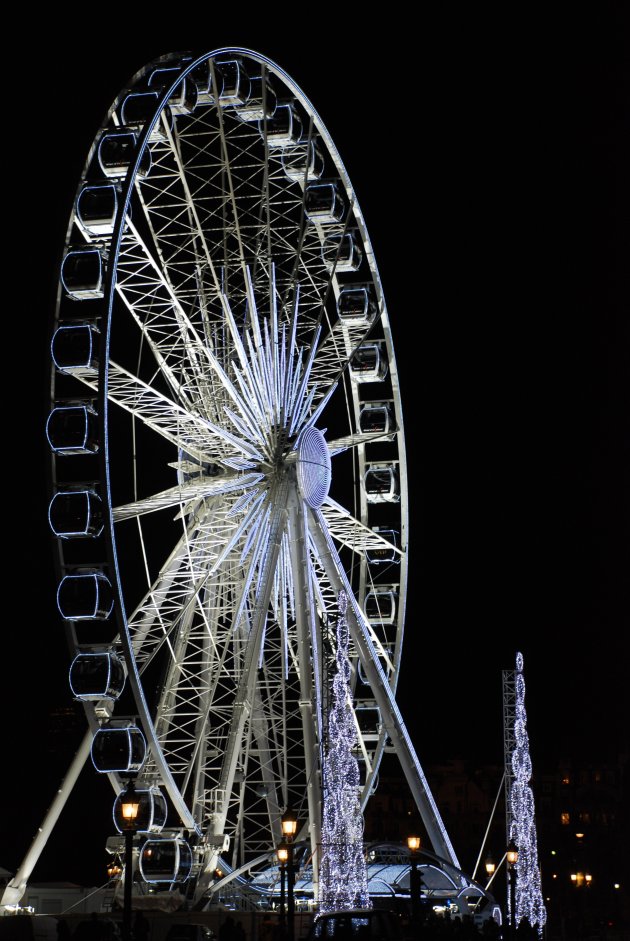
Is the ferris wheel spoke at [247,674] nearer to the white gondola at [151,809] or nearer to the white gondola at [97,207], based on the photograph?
the white gondola at [151,809]

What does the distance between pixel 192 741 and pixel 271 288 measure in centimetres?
1054

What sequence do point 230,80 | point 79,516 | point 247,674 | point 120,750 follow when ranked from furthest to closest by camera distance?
point 230,80
point 247,674
point 120,750
point 79,516

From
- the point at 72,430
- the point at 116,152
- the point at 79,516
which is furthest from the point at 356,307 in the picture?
the point at 79,516

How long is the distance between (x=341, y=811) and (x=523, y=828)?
22.8 ft

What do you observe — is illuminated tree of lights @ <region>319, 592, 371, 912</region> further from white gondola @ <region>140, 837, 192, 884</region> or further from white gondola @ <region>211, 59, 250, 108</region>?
white gondola @ <region>211, 59, 250, 108</region>

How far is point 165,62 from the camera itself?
1267 inches

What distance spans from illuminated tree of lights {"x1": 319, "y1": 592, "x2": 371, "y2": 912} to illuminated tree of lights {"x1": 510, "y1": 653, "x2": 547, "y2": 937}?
5073 mm

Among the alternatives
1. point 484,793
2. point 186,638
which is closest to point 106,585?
point 186,638

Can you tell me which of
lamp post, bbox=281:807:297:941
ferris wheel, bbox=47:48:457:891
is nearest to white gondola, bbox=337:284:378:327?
ferris wheel, bbox=47:48:457:891

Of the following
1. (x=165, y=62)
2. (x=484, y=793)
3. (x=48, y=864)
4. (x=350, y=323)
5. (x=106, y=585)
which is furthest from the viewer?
(x=484, y=793)

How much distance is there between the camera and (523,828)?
38.2 meters

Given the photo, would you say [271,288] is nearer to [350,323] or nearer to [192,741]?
[350,323]

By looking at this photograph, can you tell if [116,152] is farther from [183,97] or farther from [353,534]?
[353,534]

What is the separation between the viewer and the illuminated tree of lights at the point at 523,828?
38.1 meters
